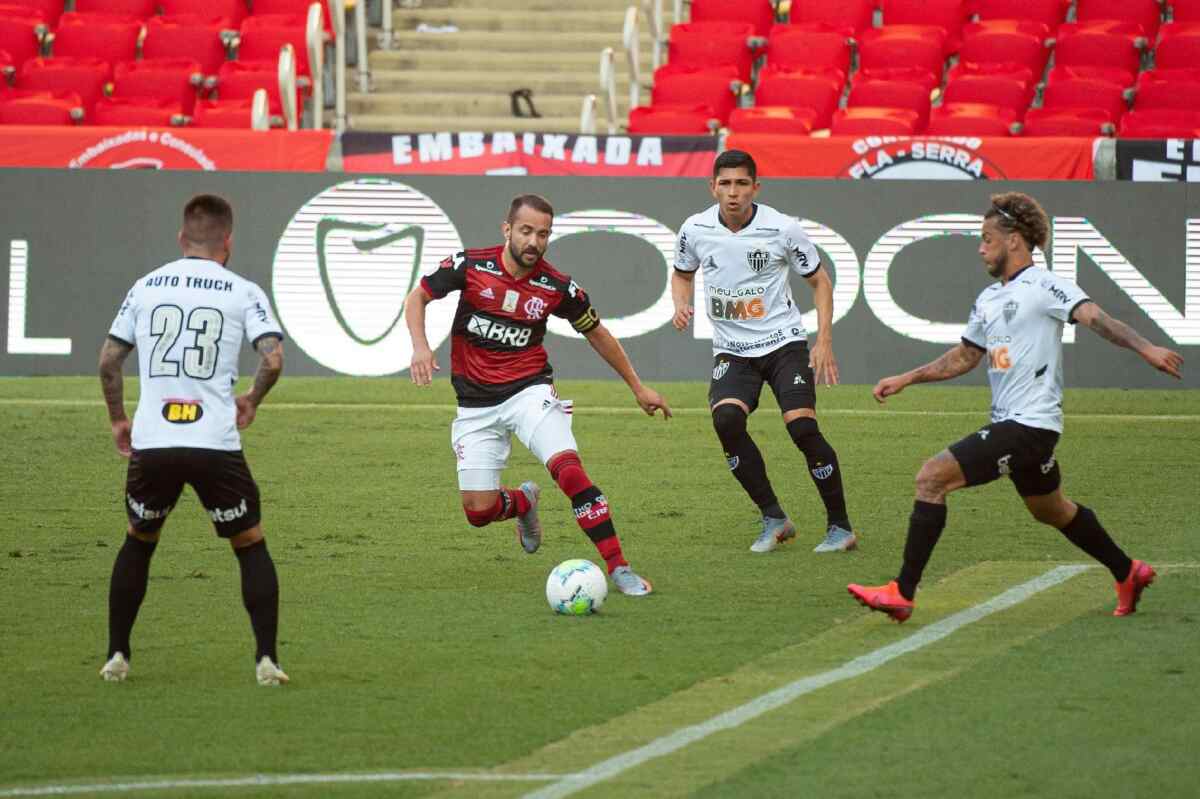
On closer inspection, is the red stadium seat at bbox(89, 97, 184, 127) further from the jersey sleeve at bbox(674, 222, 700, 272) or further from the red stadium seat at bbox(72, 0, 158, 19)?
the jersey sleeve at bbox(674, 222, 700, 272)

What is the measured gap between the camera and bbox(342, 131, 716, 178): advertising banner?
20.0 meters

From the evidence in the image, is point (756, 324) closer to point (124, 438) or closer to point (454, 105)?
point (124, 438)

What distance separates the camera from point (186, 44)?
80.7 feet

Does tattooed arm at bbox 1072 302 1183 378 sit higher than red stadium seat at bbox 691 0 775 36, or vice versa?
tattooed arm at bbox 1072 302 1183 378

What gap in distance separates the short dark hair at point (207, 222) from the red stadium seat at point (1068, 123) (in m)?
16.0

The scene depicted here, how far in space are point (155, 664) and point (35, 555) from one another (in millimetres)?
3132

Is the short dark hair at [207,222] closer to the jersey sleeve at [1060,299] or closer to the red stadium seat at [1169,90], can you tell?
the jersey sleeve at [1060,299]

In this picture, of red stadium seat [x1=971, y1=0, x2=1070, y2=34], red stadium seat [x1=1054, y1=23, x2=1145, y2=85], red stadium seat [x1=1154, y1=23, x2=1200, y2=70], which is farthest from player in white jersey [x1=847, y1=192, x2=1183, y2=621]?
red stadium seat [x1=971, y1=0, x2=1070, y2=34]

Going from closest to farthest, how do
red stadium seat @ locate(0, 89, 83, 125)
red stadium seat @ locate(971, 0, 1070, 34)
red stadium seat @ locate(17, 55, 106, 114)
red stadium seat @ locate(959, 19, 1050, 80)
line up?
red stadium seat @ locate(0, 89, 83, 125)
red stadium seat @ locate(959, 19, 1050, 80)
red stadium seat @ locate(17, 55, 106, 114)
red stadium seat @ locate(971, 0, 1070, 34)

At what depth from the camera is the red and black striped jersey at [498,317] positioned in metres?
9.34

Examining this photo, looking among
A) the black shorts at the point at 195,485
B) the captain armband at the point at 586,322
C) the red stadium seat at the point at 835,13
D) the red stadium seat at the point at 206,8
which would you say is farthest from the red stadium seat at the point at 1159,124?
the black shorts at the point at 195,485

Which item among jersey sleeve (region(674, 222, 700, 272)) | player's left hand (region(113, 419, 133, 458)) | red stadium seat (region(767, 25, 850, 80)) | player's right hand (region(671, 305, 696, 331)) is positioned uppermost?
player's left hand (region(113, 419, 133, 458))

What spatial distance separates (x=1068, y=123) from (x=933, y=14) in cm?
349

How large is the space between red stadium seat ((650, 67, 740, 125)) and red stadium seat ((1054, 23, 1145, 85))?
4096mm
